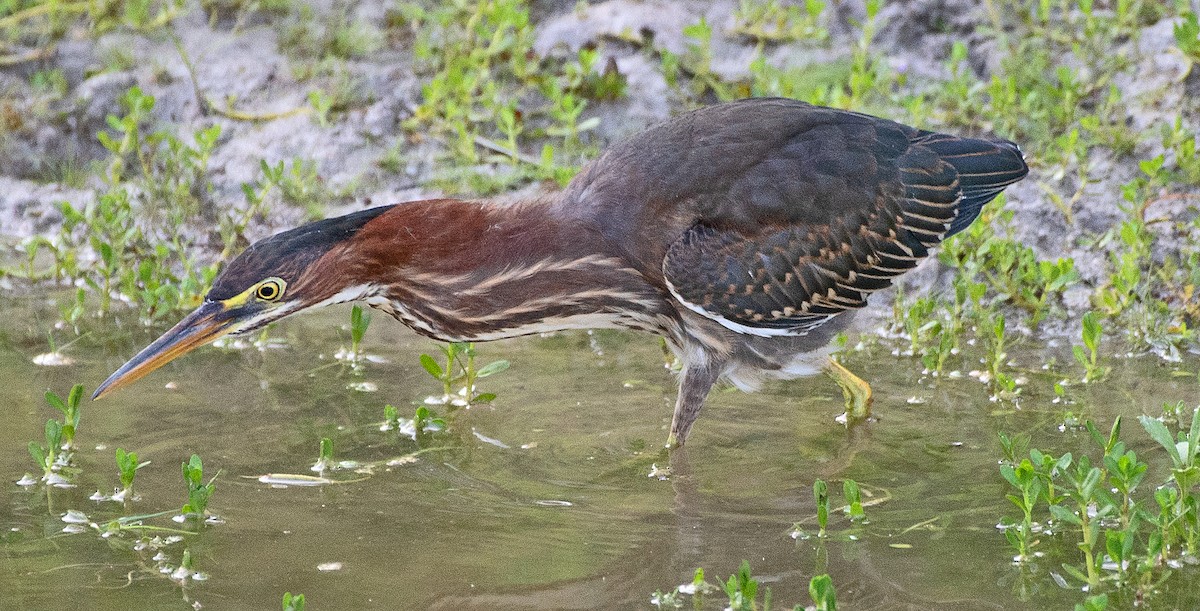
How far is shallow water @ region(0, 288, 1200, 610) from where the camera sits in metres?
4.28

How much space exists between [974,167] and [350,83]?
4.14 m

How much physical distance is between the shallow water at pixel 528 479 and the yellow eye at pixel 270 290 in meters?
0.68

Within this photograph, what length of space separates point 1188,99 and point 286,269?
5364mm

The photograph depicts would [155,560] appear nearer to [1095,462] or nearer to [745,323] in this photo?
[745,323]

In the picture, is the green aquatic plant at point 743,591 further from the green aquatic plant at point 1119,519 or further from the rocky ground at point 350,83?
the rocky ground at point 350,83

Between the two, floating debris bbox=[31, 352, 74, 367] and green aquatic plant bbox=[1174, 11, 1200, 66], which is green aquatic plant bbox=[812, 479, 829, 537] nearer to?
floating debris bbox=[31, 352, 74, 367]

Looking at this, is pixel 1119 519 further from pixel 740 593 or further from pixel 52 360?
pixel 52 360

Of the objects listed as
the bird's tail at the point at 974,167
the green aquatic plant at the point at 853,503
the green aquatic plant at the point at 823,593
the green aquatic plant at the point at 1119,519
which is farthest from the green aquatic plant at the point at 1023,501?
the bird's tail at the point at 974,167

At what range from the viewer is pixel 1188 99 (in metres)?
7.97

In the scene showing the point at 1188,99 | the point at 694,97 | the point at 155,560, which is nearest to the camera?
the point at 155,560

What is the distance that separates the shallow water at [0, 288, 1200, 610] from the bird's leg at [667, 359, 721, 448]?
88 mm

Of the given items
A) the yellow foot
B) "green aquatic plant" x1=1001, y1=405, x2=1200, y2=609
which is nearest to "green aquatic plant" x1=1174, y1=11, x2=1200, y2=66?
the yellow foot

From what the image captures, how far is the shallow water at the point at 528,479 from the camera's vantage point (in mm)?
4277

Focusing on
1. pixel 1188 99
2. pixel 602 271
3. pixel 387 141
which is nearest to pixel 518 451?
pixel 602 271
